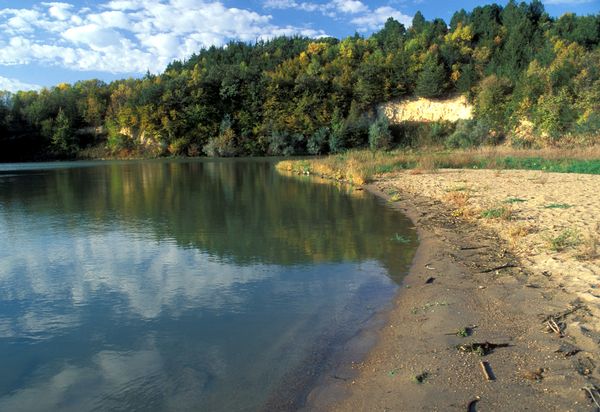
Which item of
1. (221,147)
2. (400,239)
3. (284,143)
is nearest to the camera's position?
(400,239)

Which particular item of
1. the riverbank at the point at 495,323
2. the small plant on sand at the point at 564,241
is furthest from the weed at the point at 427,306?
the small plant on sand at the point at 564,241

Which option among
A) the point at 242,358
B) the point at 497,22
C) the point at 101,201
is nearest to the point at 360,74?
the point at 497,22

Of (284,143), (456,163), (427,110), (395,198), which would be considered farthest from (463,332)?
(427,110)

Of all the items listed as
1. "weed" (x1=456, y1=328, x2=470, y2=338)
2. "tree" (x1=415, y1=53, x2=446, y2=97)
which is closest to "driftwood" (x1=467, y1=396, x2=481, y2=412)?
"weed" (x1=456, y1=328, x2=470, y2=338)

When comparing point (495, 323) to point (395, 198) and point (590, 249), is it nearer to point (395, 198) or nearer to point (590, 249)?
point (590, 249)

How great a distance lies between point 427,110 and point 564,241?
87880 mm

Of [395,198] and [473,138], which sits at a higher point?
[473,138]

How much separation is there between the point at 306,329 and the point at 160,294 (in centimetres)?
339

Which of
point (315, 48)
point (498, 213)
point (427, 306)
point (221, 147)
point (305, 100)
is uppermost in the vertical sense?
point (315, 48)

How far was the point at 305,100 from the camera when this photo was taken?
92438 millimetres

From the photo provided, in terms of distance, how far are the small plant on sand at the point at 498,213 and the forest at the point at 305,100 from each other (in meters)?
60.8

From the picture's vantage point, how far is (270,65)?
118 meters

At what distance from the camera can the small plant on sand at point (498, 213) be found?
13403 mm

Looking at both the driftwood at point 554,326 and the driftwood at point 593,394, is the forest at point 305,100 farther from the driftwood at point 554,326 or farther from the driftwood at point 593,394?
the driftwood at point 593,394
